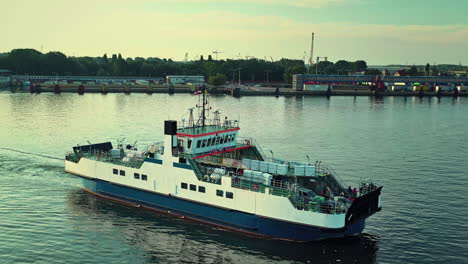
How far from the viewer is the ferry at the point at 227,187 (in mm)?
27391

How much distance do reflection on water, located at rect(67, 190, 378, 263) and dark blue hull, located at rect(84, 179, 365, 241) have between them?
53 cm

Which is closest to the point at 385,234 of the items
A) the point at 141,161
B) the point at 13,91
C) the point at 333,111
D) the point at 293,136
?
the point at 141,161

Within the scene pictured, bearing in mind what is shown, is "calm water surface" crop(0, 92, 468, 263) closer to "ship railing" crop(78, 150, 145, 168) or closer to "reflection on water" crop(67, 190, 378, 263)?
"reflection on water" crop(67, 190, 378, 263)

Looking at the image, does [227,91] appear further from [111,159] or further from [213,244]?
[213,244]

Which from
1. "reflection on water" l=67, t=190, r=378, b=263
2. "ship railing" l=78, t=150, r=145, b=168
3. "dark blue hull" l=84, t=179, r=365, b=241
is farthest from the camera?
"ship railing" l=78, t=150, r=145, b=168

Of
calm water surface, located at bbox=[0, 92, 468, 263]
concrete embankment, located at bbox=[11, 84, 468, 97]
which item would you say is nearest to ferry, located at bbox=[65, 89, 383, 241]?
calm water surface, located at bbox=[0, 92, 468, 263]

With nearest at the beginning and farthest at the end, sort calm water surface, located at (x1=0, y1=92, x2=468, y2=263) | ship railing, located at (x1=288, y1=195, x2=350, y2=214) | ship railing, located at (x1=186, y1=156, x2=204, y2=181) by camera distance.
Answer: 1. ship railing, located at (x1=288, y1=195, x2=350, y2=214)
2. calm water surface, located at (x1=0, y1=92, x2=468, y2=263)
3. ship railing, located at (x1=186, y1=156, x2=204, y2=181)

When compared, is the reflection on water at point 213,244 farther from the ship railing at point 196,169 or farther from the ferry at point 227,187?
the ship railing at point 196,169

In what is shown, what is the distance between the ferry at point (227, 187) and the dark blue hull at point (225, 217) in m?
0.07

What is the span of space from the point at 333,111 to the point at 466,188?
7818cm

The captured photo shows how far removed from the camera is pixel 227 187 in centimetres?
2950

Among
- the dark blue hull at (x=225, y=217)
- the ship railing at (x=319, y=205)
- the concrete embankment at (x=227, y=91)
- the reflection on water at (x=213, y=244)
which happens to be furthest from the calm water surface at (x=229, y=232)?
the concrete embankment at (x=227, y=91)

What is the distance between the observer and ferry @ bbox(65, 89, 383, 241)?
2739 cm

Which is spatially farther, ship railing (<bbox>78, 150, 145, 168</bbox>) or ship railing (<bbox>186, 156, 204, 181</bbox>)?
ship railing (<bbox>78, 150, 145, 168</bbox>)
